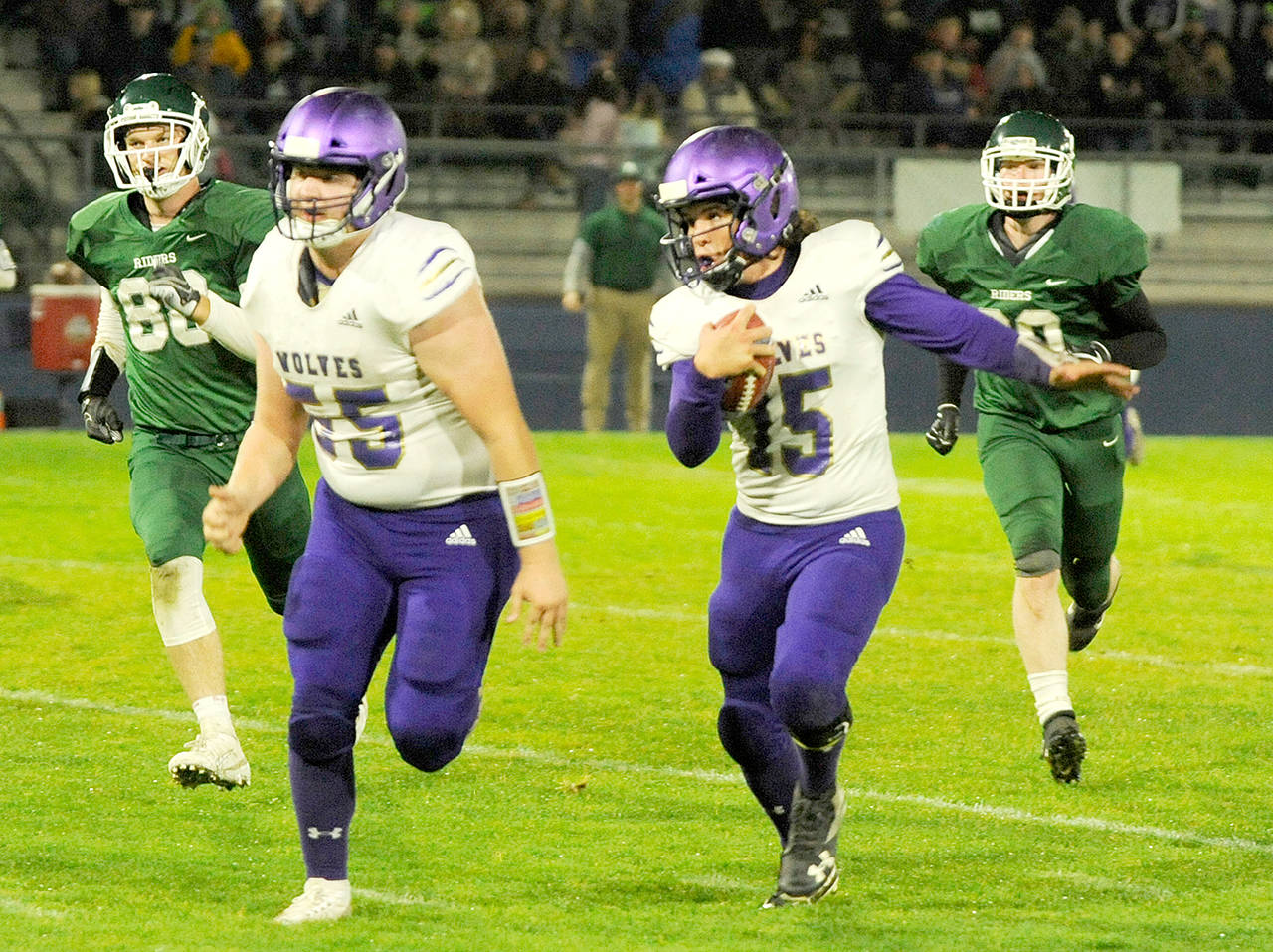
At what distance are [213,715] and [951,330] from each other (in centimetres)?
231

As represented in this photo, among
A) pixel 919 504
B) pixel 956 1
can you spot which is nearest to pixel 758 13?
pixel 956 1

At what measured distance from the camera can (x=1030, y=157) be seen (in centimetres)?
604

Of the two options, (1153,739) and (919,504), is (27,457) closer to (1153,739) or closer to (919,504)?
(919,504)

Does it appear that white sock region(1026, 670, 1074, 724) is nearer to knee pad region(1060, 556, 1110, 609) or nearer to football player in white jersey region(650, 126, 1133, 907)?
knee pad region(1060, 556, 1110, 609)

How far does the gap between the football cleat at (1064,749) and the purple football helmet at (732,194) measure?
183cm

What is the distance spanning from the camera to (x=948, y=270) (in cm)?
627

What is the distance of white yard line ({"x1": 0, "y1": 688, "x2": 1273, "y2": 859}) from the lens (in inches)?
199

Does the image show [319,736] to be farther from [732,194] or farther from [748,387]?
[732,194]

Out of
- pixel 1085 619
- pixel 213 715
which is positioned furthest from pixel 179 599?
pixel 1085 619

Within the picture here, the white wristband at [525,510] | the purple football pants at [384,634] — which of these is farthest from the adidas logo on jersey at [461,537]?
the white wristband at [525,510]

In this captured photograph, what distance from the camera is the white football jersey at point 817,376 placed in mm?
4320

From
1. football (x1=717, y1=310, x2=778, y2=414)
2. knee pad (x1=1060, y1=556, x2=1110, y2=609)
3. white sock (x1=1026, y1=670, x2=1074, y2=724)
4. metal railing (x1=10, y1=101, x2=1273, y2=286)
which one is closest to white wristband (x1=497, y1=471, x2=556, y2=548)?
football (x1=717, y1=310, x2=778, y2=414)

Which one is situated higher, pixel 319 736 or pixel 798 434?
pixel 798 434

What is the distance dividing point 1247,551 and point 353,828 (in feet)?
20.7
